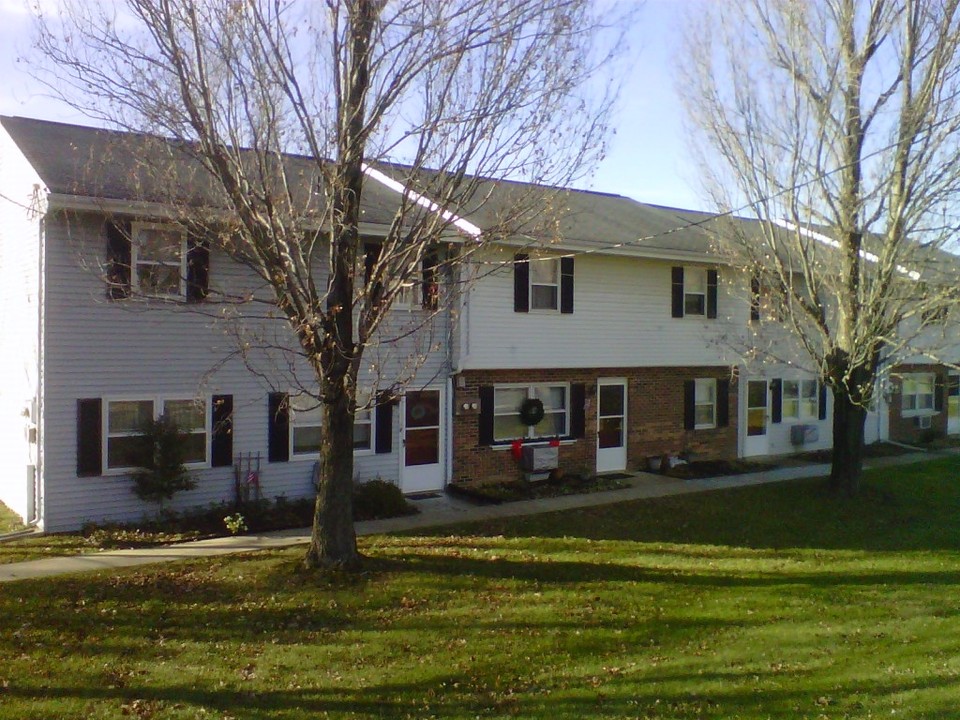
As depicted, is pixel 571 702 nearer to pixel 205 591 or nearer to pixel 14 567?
pixel 205 591

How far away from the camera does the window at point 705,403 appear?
64.2ft

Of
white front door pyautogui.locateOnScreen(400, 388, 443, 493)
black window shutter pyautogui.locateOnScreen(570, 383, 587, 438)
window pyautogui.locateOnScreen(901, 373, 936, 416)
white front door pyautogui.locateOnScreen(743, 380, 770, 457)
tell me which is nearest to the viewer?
white front door pyautogui.locateOnScreen(400, 388, 443, 493)

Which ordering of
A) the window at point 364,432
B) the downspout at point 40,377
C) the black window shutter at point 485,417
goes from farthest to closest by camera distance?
the black window shutter at point 485,417, the window at point 364,432, the downspout at point 40,377

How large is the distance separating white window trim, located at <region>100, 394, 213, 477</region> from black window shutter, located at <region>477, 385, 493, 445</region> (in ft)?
16.1

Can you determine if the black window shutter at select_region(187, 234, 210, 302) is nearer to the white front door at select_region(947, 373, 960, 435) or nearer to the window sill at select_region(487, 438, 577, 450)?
the window sill at select_region(487, 438, 577, 450)

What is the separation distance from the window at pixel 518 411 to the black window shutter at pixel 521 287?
1.54 meters

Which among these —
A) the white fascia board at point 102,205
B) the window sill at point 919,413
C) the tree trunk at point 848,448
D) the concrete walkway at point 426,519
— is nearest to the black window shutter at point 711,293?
the concrete walkway at point 426,519

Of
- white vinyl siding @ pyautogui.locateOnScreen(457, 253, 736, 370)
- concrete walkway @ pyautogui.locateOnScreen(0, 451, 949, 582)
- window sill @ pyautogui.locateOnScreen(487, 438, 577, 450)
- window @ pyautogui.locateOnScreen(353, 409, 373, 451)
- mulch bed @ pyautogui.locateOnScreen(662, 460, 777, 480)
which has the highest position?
white vinyl siding @ pyautogui.locateOnScreen(457, 253, 736, 370)

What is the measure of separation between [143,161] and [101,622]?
15.3 feet

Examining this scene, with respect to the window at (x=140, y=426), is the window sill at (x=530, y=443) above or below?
below

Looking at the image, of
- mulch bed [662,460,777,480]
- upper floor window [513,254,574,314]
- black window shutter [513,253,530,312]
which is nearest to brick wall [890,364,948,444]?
mulch bed [662,460,777,480]

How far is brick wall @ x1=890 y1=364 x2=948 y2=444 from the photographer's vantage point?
24.2 m

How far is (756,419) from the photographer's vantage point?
816 inches

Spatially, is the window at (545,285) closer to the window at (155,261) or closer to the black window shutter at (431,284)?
the black window shutter at (431,284)
